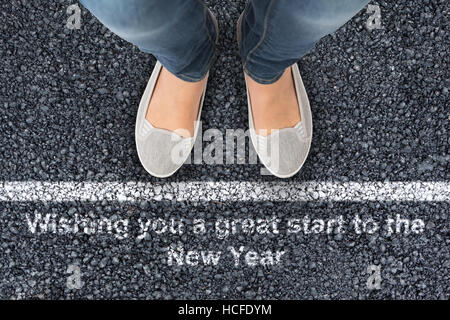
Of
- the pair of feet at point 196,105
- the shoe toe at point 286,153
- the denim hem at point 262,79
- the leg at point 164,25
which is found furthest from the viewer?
the shoe toe at point 286,153

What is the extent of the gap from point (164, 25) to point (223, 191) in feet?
3.36

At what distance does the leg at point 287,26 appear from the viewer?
0.91 metres

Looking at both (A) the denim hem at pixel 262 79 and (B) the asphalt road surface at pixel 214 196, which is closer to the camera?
(A) the denim hem at pixel 262 79

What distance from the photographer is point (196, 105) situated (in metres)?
1.75

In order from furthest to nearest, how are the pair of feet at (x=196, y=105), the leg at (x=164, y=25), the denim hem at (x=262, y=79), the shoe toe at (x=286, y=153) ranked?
the shoe toe at (x=286, y=153) → the pair of feet at (x=196, y=105) → the denim hem at (x=262, y=79) → the leg at (x=164, y=25)

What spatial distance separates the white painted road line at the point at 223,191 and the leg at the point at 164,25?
70cm

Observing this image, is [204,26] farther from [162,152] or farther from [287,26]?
[162,152]

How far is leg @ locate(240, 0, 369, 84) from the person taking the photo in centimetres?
91

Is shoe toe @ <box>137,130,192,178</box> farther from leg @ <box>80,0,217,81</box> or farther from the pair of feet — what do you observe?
leg @ <box>80,0,217,81</box>

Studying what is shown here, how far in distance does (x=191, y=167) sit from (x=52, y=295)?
93 cm

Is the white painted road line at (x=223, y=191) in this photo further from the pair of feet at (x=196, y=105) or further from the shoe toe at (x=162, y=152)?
the pair of feet at (x=196, y=105)

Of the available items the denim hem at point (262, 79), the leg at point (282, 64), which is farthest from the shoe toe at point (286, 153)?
the denim hem at point (262, 79)

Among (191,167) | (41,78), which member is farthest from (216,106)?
(41,78)

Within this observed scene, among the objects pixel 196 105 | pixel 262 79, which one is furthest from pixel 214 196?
pixel 262 79
